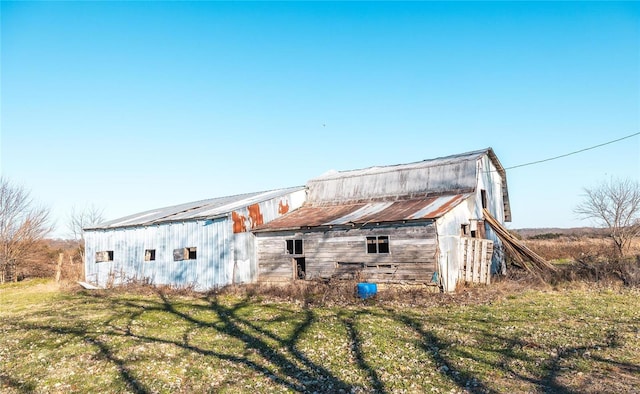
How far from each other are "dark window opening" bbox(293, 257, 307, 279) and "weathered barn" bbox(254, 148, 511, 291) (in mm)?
59

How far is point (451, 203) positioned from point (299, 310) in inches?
400

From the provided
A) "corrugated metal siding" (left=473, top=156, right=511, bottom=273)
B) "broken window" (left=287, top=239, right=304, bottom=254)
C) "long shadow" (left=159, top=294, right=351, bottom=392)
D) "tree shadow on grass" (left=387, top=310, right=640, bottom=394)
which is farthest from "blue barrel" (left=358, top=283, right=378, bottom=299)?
"corrugated metal siding" (left=473, top=156, right=511, bottom=273)

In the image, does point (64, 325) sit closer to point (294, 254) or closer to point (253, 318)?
point (253, 318)

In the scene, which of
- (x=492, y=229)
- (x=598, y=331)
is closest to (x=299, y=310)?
(x=598, y=331)

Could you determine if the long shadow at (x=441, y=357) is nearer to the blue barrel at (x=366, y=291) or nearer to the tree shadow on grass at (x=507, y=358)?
the tree shadow on grass at (x=507, y=358)

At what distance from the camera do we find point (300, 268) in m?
24.2

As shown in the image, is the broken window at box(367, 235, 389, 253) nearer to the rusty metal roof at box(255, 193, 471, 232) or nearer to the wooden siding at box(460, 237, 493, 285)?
the rusty metal roof at box(255, 193, 471, 232)

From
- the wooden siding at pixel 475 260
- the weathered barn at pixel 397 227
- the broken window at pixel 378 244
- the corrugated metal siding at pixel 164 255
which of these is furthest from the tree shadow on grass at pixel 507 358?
the corrugated metal siding at pixel 164 255

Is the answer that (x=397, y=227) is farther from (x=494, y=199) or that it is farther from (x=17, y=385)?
(x=17, y=385)

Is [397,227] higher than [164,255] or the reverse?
higher

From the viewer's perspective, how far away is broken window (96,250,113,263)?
30750 mm

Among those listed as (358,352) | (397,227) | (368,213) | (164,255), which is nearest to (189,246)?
(164,255)

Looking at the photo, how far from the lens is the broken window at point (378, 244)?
21147 mm

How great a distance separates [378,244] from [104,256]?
21.0 meters
